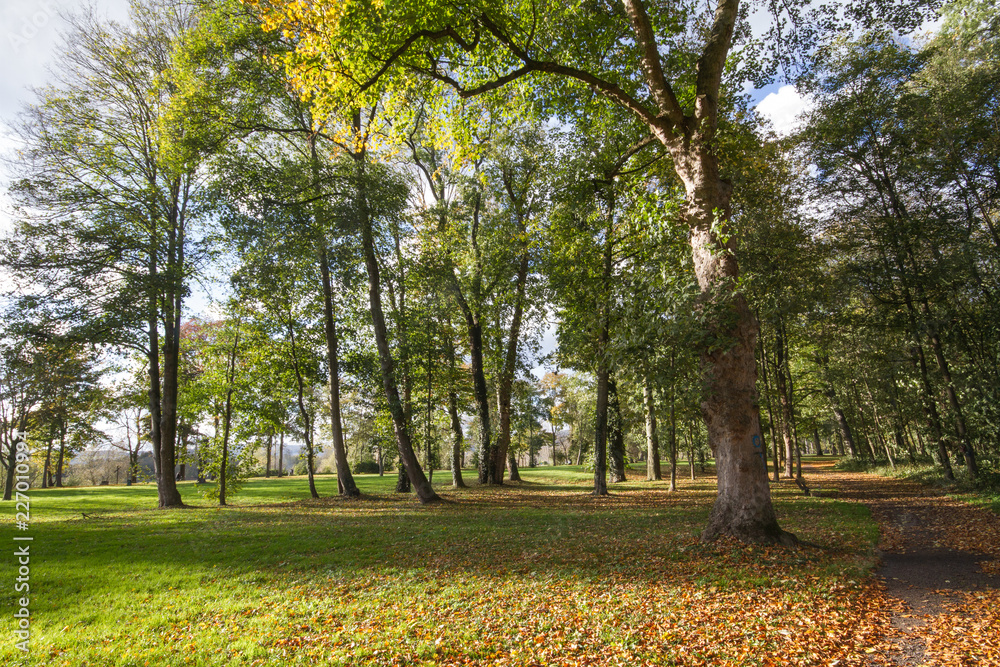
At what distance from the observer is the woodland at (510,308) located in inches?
204

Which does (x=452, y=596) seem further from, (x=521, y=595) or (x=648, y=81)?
(x=648, y=81)

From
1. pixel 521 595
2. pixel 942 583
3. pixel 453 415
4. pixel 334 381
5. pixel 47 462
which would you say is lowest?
pixel 47 462

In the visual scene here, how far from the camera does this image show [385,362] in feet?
48.8

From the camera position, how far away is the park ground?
4.03 m

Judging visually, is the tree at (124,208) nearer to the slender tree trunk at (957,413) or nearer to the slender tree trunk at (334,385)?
the slender tree trunk at (334,385)

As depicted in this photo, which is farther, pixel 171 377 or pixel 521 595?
pixel 171 377

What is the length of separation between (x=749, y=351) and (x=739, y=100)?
830 cm

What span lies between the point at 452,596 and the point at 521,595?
883 mm

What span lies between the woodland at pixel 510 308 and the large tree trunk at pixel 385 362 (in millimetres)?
119

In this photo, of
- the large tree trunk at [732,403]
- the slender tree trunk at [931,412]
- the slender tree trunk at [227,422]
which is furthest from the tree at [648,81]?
the slender tree trunk at [931,412]

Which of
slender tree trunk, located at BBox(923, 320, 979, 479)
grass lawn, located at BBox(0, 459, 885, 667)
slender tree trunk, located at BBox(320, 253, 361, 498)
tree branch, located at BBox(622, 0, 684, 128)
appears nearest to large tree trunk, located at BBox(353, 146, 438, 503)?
slender tree trunk, located at BBox(320, 253, 361, 498)

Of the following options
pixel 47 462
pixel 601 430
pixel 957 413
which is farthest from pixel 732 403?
pixel 47 462

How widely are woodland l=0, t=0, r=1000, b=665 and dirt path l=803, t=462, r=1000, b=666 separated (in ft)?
0.23

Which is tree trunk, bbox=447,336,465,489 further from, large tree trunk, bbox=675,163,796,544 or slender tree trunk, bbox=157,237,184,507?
large tree trunk, bbox=675,163,796,544
